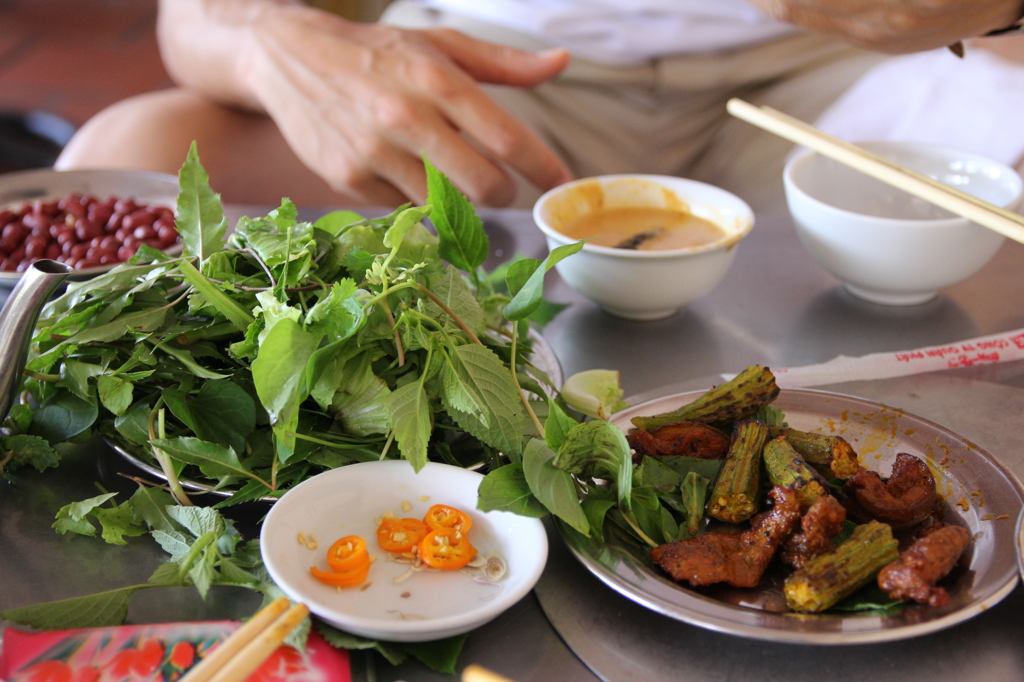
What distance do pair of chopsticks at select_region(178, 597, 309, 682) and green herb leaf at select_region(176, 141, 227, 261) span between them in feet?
1.21

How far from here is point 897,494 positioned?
587 millimetres

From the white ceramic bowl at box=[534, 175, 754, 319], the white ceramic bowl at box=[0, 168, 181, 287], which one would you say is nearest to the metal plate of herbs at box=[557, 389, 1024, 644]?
the white ceramic bowl at box=[534, 175, 754, 319]

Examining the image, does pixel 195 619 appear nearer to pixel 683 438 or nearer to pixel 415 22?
pixel 683 438

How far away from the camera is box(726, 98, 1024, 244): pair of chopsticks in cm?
80

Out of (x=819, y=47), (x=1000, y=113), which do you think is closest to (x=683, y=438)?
(x=1000, y=113)

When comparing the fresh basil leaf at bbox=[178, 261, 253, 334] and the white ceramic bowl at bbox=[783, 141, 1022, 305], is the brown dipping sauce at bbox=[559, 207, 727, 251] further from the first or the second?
the fresh basil leaf at bbox=[178, 261, 253, 334]

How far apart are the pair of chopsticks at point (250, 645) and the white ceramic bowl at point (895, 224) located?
0.75m

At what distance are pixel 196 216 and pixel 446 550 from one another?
0.40 metres

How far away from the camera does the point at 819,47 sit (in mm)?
1531

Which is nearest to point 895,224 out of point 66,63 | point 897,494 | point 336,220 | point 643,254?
point 643,254

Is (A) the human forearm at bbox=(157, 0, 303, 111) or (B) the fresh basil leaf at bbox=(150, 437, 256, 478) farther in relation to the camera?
(A) the human forearm at bbox=(157, 0, 303, 111)

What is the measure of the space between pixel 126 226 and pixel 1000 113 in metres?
1.36

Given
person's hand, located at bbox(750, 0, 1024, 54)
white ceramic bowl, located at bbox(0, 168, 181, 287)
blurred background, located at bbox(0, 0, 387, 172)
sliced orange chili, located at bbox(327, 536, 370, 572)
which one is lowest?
blurred background, located at bbox(0, 0, 387, 172)

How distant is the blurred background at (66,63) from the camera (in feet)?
7.47
